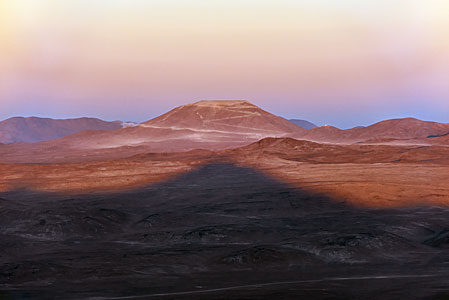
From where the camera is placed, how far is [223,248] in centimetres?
4041

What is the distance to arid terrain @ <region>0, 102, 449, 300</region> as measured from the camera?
3034cm

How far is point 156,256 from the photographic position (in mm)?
37344

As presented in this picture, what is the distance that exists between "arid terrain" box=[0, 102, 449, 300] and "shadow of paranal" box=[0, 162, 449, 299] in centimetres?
10

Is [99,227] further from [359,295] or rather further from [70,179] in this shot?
Answer: [70,179]

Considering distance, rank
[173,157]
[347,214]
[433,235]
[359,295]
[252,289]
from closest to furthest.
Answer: [359,295] < [252,289] < [433,235] < [347,214] < [173,157]

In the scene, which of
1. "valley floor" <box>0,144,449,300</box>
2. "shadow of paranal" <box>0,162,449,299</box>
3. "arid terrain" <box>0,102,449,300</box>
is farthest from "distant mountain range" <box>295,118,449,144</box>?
"shadow of paranal" <box>0,162,449,299</box>

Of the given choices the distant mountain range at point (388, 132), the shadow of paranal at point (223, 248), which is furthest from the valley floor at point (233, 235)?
the distant mountain range at point (388, 132)

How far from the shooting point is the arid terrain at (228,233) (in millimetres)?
30344

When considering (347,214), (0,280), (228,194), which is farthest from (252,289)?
(228,194)

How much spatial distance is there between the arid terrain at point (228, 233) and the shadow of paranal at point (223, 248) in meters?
0.10

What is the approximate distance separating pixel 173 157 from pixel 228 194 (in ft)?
186

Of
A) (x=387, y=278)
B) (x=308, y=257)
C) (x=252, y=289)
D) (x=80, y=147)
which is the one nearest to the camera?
(x=252, y=289)

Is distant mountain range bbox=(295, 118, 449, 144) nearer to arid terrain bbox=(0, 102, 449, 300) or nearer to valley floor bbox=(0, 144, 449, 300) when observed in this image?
arid terrain bbox=(0, 102, 449, 300)

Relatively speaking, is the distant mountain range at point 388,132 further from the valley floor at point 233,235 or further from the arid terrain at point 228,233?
the valley floor at point 233,235
